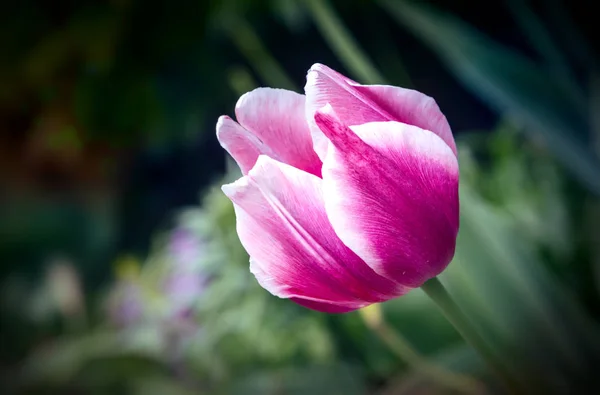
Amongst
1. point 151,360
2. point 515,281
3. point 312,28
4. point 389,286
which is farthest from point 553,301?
point 312,28

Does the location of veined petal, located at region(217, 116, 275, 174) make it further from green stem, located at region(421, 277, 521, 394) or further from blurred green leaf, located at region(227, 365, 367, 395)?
blurred green leaf, located at region(227, 365, 367, 395)

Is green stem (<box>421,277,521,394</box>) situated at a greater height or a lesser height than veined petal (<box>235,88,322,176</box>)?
lesser

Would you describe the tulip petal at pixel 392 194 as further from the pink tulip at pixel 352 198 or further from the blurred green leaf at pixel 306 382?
the blurred green leaf at pixel 306 382

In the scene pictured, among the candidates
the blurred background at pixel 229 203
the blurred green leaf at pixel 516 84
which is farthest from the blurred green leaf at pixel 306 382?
the blurred green leaf at pixel 516 84

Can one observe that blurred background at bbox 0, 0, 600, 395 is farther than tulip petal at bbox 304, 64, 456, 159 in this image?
Yes

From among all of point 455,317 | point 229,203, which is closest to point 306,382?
point 229,203

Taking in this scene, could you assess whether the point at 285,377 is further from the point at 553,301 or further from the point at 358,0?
the point at 358,0

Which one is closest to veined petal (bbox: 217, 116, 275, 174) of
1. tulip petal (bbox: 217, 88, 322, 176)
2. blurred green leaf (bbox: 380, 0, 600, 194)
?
tulip petal (bbox: 217, 88, 322, 176)
